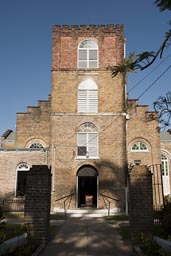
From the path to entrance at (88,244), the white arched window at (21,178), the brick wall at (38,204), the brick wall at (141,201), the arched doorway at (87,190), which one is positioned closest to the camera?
the path to entrance at (88,244)

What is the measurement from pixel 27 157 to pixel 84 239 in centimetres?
1329

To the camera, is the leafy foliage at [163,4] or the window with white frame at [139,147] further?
the window with white frame at [139,147]

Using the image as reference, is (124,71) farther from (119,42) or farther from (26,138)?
(26,138)

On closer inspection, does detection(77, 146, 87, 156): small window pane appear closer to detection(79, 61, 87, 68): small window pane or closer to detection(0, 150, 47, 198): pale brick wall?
detection(0, 150, 47, 198): pale brick wall

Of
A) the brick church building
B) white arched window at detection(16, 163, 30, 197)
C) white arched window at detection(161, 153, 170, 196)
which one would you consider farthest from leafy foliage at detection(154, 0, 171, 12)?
white arched window at detection(161, 153, 170, 196)

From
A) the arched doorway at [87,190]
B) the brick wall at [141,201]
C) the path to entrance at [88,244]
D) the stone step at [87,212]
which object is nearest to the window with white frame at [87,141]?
the arched doorway at [87,190]

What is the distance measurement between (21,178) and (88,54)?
1135 cm

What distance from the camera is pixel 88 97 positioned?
20938 millimetres

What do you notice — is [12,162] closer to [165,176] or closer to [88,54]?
[88,54]

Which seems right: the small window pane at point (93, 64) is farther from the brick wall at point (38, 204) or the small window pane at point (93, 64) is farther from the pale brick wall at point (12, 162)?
the brick wall at point (38, 204)

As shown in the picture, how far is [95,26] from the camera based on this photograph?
2230 centimetres

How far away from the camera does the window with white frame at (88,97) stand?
20.8 m

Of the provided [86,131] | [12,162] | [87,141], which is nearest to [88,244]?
[87,141]

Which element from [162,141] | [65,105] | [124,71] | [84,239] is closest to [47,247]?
[84,239]
